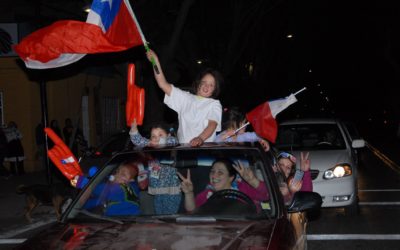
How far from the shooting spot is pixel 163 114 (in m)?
19.9

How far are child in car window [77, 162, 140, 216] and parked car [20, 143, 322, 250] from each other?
0.04 ft

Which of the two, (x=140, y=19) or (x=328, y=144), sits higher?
(x=140, y=19)

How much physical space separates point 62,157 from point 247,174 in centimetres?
195

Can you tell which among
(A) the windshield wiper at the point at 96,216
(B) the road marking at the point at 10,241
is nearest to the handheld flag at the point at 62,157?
A: (A) the windshield wiper at the point at 96,216

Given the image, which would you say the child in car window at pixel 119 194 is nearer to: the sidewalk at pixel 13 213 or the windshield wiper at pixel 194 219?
the windshield wiper at pixel 194 219

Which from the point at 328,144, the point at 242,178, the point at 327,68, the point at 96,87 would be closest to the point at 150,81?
the point at 96,87

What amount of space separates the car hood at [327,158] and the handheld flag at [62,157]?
4656 millimetres

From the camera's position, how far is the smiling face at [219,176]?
516 cm

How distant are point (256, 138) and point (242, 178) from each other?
4.14 ft

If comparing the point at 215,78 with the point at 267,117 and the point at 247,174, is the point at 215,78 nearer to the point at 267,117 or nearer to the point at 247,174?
the point at 267,117

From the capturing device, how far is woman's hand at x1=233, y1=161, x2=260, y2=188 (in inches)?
203

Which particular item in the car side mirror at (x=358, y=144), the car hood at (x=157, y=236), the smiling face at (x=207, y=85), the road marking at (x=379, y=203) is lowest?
the road marking at (x=379, y=203)

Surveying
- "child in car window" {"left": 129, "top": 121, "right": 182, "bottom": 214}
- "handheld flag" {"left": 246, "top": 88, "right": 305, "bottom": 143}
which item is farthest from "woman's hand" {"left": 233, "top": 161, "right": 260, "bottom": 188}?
"handheld flag" {"left": 246, "top": 88, "right": 305, "bottom": 143}

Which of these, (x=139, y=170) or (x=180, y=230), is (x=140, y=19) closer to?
(x=139, y=170)
